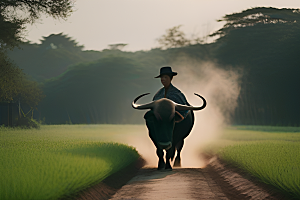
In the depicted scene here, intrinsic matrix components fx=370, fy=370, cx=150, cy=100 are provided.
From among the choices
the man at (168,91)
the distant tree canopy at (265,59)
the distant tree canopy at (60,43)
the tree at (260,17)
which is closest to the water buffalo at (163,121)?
the man at (168,91)

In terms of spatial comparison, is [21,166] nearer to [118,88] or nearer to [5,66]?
[5,66]

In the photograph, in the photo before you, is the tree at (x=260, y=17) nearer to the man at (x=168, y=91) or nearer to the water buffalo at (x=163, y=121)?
the man at (x=168, y=91)

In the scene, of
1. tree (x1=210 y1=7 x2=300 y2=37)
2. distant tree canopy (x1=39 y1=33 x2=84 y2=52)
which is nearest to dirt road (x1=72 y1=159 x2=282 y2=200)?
tree (x1=210 y1=7 x2=300 y2=37)

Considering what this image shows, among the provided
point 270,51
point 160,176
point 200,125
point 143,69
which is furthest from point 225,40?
point 160,176

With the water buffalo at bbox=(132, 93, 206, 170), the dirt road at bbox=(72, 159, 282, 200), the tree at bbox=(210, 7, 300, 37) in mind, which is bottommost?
the dirt road at bbox=(72, 159, 282, 200)

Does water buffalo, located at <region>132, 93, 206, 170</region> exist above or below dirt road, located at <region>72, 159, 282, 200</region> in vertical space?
above

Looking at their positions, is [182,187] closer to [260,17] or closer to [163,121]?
[163,121]

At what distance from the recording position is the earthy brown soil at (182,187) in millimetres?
6613

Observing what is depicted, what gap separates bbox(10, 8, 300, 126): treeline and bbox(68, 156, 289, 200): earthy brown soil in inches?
1137

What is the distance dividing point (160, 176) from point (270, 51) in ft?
111

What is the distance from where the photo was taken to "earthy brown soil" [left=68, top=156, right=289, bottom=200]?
21.7 ft

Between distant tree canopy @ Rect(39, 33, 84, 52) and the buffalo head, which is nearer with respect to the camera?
the buffalo head

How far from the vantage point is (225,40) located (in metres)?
42.9

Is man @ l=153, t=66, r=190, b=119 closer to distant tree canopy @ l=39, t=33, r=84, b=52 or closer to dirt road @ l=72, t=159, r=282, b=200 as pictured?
dirt road @ l=72, t=159, r=282, b=200
